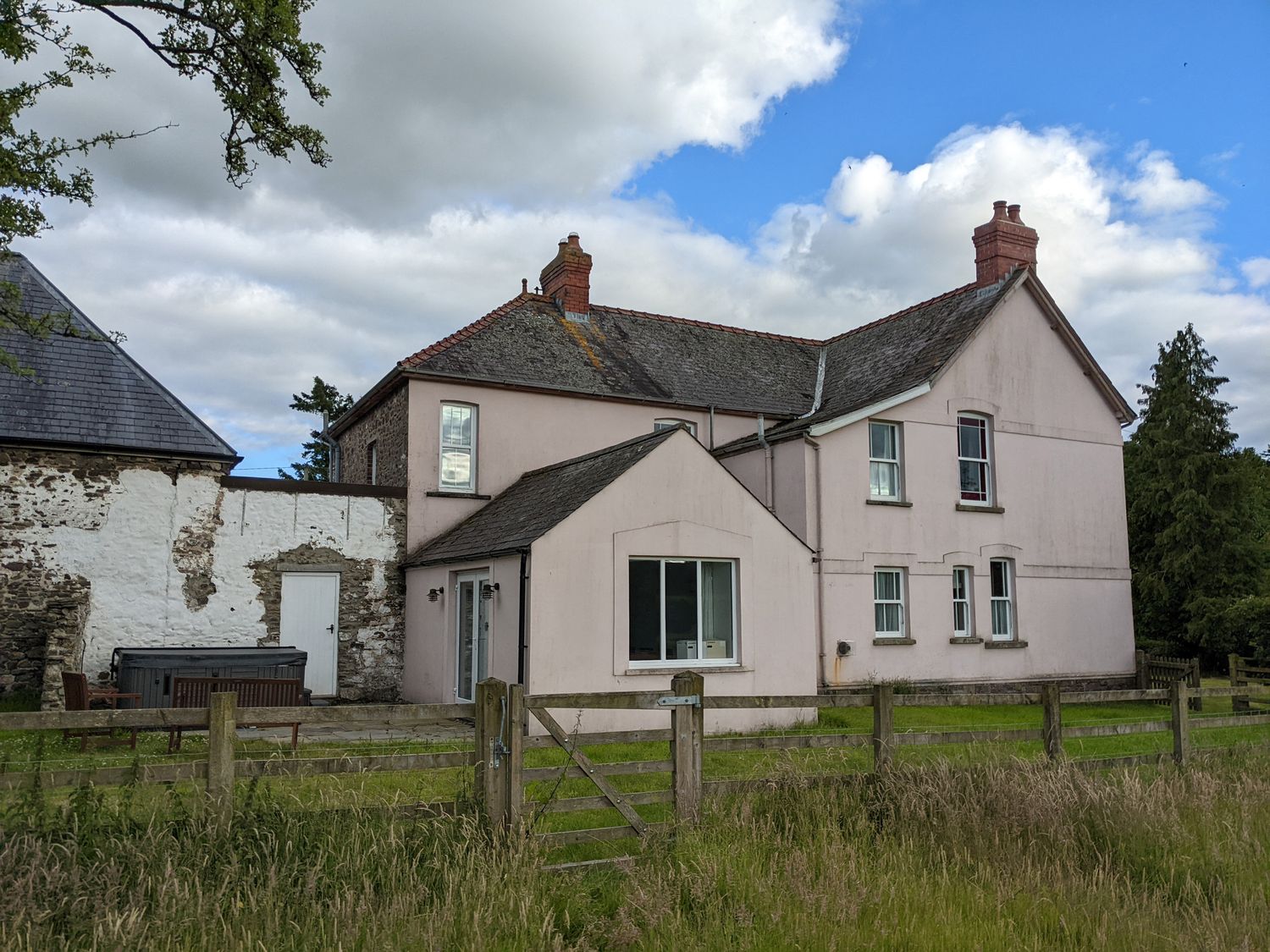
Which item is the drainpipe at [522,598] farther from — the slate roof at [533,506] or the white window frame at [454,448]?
the white window frame at [454,448]

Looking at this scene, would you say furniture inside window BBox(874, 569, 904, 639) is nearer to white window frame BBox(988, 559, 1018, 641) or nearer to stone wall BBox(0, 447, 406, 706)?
white window frame BBox(988, 559, 1018, 641)

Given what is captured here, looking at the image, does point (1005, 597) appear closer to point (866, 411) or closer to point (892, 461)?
point (892, 461)

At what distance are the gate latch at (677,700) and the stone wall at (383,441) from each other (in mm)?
12851

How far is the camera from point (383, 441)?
70.0ft

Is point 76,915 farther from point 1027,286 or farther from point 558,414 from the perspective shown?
point 1027,286

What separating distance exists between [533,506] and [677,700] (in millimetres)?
9326

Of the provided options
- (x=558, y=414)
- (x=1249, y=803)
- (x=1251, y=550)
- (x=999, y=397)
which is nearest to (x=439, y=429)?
(x=558, y=414)

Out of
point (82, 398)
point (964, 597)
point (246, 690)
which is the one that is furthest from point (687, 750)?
point (964, 597)

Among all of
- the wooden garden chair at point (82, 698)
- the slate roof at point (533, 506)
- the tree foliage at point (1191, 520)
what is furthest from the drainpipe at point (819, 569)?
the tree foliage at point (1191, 520)

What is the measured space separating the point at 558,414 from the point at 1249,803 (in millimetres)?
14785

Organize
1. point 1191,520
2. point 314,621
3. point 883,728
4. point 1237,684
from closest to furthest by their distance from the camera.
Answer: point 883,728, point 314,621, point 1237,684, point 1191,520

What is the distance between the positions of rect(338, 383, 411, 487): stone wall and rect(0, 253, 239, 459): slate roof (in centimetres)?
330

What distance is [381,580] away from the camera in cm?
1925

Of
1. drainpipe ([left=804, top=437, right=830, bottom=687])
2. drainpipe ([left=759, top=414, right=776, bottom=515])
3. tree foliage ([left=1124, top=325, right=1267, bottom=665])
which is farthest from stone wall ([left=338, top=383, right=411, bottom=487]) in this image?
tree foliage ([left=1124, top=325, right=1267, bottom=665])
